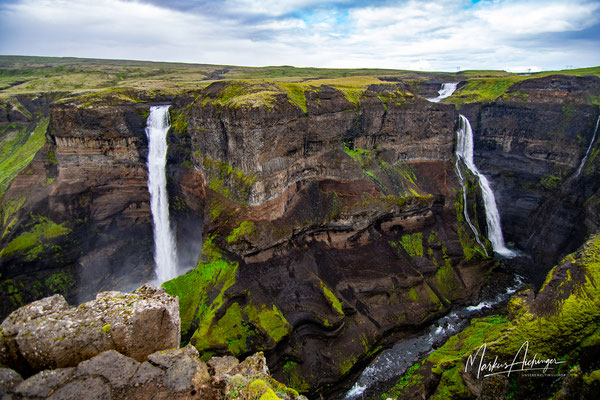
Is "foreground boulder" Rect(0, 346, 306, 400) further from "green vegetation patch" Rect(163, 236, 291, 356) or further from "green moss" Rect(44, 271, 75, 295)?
"green moss" Rect(44, 271, 75, 295)

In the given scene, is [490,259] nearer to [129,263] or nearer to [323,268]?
[323,268]

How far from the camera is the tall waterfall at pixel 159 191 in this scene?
29.6 metres

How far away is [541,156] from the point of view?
35.2 meters

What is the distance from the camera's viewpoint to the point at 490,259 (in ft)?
97.9

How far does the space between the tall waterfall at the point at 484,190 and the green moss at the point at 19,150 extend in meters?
48.4

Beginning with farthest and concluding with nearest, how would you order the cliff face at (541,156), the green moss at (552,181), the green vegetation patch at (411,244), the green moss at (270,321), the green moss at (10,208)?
the green moss at (552,181) < the cliff face at (541,156) < the green vegetation patch at (411,244) < the green moss at (10,208) < the green moss at (270,321)

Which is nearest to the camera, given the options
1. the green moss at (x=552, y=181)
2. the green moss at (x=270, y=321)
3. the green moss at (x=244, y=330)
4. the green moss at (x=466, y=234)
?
the green moss at (x=244, y=330)

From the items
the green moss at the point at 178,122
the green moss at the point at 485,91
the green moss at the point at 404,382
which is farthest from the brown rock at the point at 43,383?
the green moss at the point at 485,91

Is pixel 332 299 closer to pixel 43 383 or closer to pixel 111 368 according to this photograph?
pixel 111 368

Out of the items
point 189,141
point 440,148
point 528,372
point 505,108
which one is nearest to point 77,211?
point 189,141

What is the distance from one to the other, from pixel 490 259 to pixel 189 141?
100ft

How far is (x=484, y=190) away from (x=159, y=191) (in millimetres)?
34598

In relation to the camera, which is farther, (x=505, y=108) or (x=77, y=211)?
(x=505, y=108)

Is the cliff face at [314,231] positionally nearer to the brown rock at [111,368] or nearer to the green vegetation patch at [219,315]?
the green vegetation patch at [219,315]
